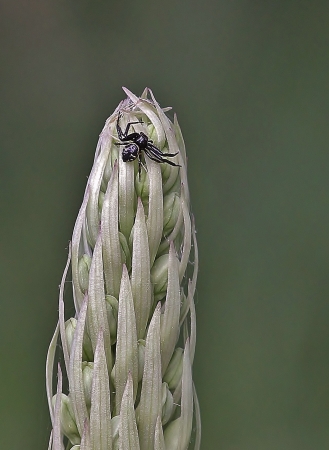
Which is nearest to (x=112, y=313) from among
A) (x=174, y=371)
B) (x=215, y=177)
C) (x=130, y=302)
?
(x=130, y=302)

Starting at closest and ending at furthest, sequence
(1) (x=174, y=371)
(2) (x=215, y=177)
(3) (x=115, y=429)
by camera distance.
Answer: (3) (x=115, y=429) → (1) (x=174, y=371) → (2) (x=215, y=177)

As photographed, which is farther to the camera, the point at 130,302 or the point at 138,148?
the point at 138,148

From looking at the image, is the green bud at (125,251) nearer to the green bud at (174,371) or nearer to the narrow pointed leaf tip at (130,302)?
the narrow pointed leaf tip at (130,302)

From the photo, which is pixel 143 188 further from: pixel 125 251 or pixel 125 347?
pixel 125 347

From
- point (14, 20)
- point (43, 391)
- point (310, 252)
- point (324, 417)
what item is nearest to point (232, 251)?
point (310, 252)

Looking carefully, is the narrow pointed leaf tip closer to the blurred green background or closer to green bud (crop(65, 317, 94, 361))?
green bud (crop(65, 317, 94, 361))

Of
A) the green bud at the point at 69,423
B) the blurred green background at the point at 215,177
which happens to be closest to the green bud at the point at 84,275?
the green bud at the point at 69,423
